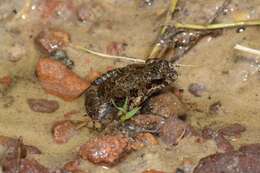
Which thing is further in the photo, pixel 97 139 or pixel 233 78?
pixel 233 78

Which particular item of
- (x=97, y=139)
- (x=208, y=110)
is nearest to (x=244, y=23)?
(x=208, y=110)

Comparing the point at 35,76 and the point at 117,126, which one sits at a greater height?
the point at 35,76

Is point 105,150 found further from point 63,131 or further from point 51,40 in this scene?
point 51,40

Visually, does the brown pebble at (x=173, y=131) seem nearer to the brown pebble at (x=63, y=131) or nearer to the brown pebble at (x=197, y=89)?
the brown pebble at (x=197, y=89)

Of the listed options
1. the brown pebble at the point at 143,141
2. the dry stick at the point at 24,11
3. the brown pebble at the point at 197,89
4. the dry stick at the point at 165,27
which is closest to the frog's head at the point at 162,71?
the brown pebble at the point at 197,89

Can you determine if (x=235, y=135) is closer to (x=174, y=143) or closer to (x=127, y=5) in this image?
(x=174, y=143)

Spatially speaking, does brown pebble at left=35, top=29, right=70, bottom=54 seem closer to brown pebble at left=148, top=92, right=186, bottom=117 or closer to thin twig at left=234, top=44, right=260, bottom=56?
brown pebble at left=148, top=92, right=186, bottom=117

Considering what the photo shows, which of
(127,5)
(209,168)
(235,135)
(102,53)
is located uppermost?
(127,5)
